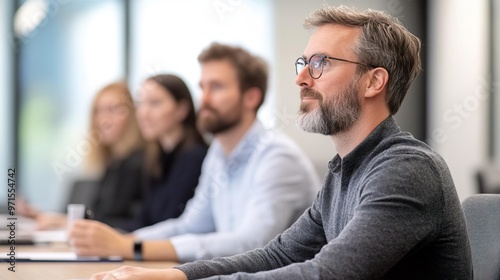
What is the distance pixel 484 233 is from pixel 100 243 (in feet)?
3.82

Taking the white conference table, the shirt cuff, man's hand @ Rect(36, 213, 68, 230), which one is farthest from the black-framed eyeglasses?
man's hand @ Rect(36, 213, 68, 230)

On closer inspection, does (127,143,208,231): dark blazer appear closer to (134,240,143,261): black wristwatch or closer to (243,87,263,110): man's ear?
(243,87,263,110): man's ear

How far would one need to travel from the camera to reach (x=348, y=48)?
5.64 ft

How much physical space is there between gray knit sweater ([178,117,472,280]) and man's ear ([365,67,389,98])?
0.24 feet

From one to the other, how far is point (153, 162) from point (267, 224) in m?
1.47

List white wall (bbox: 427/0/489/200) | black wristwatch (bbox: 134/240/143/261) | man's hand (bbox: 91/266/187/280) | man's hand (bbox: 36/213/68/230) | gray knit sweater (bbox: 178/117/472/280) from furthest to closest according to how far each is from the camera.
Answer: white wall (bbox: 427/0/489/200) < man's hand (bbox: 36/213/68/230) < black wristwatch (bbox: 134/240/143/261) < man's hand (bbox: 91/266/187/280) < gray knit sweater (bbox: 178/117/472/280)

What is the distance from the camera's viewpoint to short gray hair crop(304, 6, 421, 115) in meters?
1.71

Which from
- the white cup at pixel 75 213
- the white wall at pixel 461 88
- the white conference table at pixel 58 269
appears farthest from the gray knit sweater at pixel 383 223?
the white wall at pixel 461 88

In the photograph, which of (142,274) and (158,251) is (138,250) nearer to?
(158,251)

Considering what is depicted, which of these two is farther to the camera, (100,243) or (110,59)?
(110,59)

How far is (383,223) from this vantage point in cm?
139

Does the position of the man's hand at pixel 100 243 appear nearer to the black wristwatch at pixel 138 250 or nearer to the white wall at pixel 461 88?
the black wristwatch at pixel 138 250

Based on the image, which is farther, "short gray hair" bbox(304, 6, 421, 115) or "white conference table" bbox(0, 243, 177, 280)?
"white conference table" bbox(0, 243, 177, 280)

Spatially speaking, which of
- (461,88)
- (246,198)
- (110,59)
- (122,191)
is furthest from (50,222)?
(110,59)
